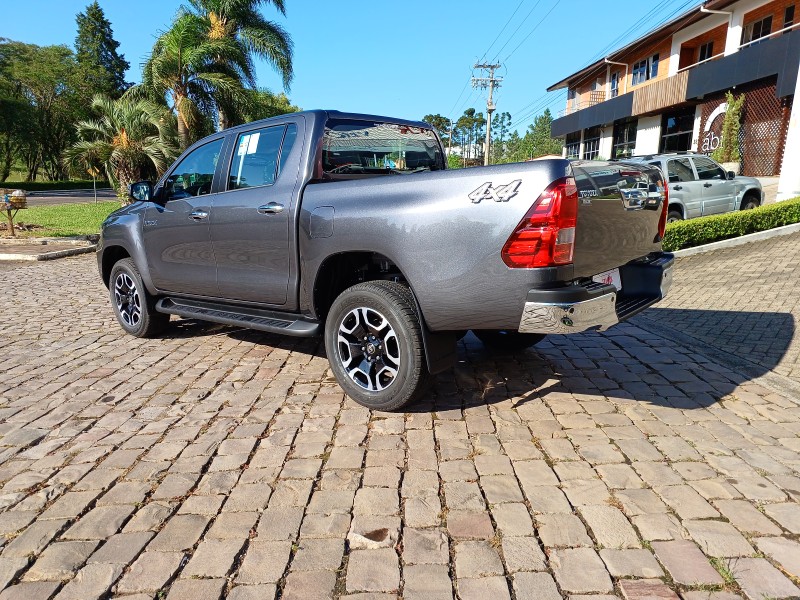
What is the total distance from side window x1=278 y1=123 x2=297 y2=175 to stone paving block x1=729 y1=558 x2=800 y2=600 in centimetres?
353

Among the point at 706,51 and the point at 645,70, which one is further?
the point at 645,70

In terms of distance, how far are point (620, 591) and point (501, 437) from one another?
127 cm

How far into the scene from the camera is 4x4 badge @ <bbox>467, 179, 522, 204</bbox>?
9.00ft

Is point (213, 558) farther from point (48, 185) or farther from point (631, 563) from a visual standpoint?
point (48, 185)

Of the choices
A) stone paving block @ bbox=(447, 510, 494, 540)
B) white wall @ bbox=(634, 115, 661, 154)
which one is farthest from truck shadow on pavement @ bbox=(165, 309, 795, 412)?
white wall @ bbox=(634, 115, 661, 154)

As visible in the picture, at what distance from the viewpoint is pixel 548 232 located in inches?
107

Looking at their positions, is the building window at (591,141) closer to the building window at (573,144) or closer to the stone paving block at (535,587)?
the building window at (573,144)

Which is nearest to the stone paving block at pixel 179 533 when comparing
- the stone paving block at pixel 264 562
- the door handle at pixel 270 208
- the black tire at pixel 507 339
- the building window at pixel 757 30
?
the stone paving block at pixel 264 562

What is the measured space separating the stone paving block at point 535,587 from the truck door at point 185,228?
135 inches

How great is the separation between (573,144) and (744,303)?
3531 cm

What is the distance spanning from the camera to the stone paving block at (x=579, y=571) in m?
1.98

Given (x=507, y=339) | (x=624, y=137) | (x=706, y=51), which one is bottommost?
(x=507, y=339)

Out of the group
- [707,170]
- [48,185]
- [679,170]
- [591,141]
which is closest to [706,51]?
[591,141]

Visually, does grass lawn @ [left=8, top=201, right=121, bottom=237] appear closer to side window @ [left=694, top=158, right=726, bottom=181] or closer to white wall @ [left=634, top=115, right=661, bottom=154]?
side window @ [left=694, top=158, right=726, bottom=181]
